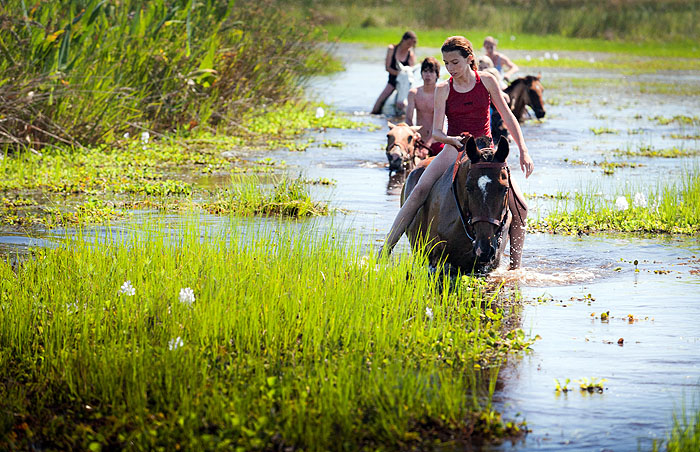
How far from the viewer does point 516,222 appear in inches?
356

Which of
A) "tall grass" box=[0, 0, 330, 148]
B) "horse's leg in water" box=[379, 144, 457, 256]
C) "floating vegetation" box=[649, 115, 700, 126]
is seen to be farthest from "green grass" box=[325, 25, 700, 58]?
"horse's leg in water" box=[379, 144, 457, 256]

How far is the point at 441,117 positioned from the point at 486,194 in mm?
1026

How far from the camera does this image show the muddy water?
19.3 feet

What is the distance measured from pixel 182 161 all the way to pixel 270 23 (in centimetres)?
765

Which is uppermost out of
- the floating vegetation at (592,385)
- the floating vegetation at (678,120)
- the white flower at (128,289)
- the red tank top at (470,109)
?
the red tank top at (470,109)

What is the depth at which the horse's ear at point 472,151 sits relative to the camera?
8133 mm

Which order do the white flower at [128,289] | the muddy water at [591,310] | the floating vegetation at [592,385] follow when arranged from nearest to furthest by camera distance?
the muddy water at [591,310] < the floating vegetation at [592,385] < the white flower at [128,289]

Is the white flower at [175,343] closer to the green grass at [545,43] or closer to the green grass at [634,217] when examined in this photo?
the green grass at [634,217]

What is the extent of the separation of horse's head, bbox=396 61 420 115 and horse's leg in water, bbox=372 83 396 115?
3.88ft

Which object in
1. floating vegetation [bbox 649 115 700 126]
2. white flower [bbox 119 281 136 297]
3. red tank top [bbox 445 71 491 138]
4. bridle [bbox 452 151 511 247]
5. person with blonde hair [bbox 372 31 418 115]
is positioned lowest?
Answer: white flower [bbox 119 281 136 297]

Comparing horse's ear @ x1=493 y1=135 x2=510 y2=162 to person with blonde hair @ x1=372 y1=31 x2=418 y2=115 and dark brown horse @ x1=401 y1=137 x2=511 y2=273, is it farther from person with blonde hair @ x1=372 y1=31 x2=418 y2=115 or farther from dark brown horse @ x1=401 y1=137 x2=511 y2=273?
person with blonde hair @ x1=372 y1=31 x2=418 y2=115

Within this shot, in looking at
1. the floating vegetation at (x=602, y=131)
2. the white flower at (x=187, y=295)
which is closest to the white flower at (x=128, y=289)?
the white flower at (x=187, y=295)

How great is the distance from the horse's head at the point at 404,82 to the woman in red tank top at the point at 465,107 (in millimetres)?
13054

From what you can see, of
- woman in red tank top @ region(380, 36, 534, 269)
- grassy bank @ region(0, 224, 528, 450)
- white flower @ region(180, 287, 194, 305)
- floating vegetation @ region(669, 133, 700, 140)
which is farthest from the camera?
floating vegetation @ region(669, 133, 700, 140)
